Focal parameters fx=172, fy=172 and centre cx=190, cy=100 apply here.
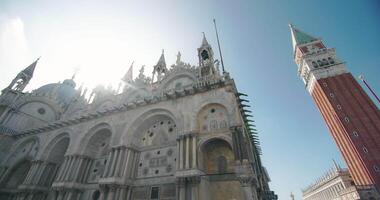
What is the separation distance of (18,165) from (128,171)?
74.4 ft

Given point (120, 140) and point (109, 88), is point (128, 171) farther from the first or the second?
point (109, 88)

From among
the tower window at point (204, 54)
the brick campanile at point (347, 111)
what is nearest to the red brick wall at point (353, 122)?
the brick campanile at point (347, 111)

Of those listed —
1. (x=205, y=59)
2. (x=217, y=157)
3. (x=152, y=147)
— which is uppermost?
(x=205, y=59)

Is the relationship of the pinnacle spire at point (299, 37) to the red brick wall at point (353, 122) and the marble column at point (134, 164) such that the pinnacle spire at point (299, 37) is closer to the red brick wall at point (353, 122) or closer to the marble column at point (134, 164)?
the red brick wall at point (353, 122)

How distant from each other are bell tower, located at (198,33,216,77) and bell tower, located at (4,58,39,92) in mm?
38087

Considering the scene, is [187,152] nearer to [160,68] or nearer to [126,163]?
[126,163]

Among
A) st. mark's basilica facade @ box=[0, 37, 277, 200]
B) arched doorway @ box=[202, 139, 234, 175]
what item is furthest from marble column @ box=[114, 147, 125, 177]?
arched doorway @ box=[202, 139, 234, 175]

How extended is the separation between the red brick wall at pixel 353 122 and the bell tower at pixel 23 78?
207 feet

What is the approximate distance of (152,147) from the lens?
17234mm

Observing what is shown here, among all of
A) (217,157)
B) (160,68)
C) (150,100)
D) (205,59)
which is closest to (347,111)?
(205,59)

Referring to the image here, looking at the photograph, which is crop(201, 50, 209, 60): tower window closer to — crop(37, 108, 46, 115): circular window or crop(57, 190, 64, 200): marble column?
crop(57, 190, 64, 200): marble column

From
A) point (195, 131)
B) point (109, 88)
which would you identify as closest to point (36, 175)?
point (109, 88)

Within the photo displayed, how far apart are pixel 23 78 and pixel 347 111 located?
66087 millimetres

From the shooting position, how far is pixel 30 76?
38.1 m
